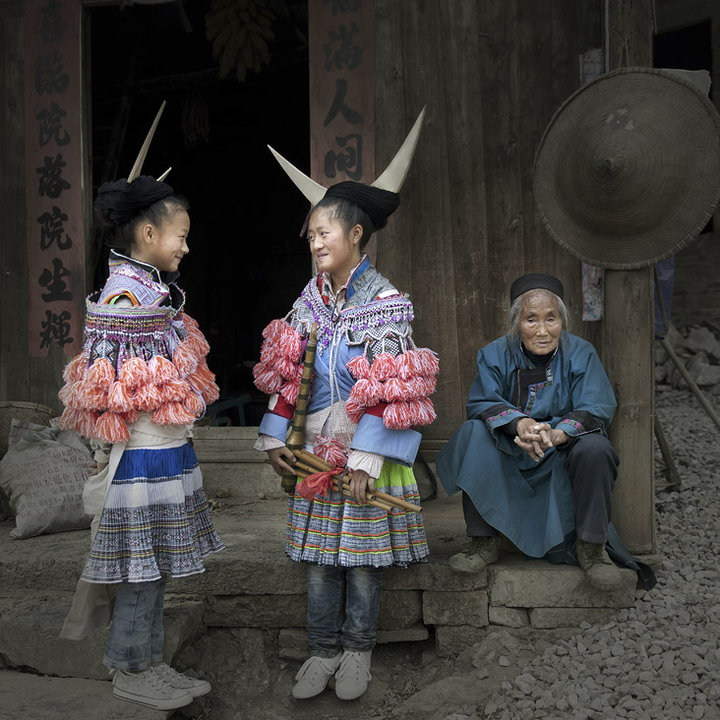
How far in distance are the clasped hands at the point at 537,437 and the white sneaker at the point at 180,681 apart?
158 centimetres

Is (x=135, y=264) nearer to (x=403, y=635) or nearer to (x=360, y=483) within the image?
(x=360, y=483)

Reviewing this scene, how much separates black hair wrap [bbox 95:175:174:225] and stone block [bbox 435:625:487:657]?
2235 mm

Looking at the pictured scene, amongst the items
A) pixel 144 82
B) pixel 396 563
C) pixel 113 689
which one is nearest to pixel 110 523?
pixel 113 689

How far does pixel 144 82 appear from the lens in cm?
661

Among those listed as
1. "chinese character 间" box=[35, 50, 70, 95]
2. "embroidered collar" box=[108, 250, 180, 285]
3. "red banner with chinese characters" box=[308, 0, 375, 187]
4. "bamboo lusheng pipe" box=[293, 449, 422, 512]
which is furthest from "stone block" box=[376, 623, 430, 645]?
"chinese character 间" box=[35, 50, 70, 95]

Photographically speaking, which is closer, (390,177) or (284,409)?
(284,409)

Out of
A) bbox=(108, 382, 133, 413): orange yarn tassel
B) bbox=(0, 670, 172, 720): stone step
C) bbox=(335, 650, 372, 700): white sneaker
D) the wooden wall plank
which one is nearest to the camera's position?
bbox=(108, 382, 133, 413): orange yarn tassel

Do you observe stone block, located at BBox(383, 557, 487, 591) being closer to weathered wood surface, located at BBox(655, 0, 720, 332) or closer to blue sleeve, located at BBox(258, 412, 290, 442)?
blue sleeve, located at BBox(258, 412, 290, 442)

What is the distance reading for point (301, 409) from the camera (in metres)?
2.90

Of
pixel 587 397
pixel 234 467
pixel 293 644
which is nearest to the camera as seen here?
pixel 587 397

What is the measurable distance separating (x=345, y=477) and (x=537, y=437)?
0.83 m

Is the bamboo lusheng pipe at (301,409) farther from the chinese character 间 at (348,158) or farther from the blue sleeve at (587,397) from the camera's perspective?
the chinese character 间 at (348,158)

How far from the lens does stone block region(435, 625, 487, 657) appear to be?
326 centimetres

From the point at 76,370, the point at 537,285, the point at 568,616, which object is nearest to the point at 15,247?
the point at 76,370
